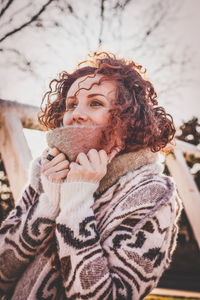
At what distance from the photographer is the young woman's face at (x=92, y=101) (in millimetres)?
1372

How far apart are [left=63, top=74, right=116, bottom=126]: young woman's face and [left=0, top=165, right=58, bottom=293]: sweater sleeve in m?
0.52

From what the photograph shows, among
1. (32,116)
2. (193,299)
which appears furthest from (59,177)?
(193,299)

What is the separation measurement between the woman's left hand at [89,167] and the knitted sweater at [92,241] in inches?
1.5

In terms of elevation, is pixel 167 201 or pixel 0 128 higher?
pixel 0 128

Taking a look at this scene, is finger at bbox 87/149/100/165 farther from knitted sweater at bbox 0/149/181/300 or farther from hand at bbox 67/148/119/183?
knitted sweater at bbox 0/149/181/300

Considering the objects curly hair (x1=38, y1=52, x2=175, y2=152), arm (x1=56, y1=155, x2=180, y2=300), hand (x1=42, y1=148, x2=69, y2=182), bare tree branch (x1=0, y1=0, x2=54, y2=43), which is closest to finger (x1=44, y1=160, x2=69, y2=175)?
hand (x1=42, y1=148, x2=69, y2=182)

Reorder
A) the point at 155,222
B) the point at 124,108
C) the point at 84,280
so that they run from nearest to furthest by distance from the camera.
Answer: the point at 84,280, the point at 155,222, the point at 124,108

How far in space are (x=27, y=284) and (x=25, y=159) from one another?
89 cm

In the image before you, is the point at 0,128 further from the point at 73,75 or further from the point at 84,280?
the point at 84,280

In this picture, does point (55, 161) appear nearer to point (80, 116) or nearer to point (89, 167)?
point (89, 167)

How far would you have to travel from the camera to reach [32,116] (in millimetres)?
1944

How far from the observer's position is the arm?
0.89 metres

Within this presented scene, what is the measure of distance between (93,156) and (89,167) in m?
0.08

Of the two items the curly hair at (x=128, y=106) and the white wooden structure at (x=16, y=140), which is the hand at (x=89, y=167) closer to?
the curly hair at (x=128, y=106)
